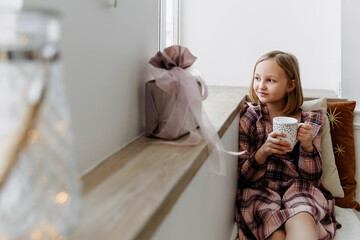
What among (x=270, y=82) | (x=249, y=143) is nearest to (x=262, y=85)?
(x=270, y=82)

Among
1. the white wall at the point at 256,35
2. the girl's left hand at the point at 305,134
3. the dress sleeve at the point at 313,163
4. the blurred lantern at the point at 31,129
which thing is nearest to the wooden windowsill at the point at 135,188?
the blurred lantern at the point at 31,129

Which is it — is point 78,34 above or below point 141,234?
above

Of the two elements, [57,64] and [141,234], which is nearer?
[57,64]

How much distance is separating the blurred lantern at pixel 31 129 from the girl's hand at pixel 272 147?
1051 mm

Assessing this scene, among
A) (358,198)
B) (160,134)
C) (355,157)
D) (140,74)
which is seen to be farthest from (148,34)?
(358,198)

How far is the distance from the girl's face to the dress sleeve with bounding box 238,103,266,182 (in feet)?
0.32

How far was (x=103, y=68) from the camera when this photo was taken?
0.72m

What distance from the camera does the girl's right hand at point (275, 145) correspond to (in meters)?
1.27

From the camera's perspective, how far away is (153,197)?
56cm

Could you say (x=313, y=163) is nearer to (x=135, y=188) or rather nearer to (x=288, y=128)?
(x=288, y=128)

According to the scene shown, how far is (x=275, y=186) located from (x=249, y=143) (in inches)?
8.8

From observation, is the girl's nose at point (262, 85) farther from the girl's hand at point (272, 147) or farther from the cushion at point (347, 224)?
the cushion at point (347, 224)

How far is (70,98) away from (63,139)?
32cm

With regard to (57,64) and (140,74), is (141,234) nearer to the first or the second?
(57,64)
